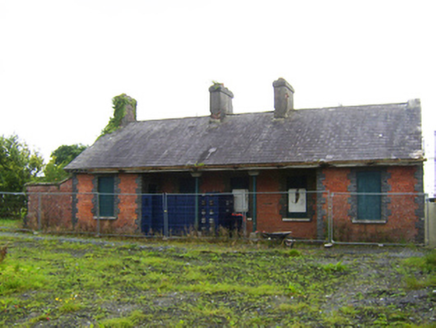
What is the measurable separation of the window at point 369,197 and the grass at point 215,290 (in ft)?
10.3

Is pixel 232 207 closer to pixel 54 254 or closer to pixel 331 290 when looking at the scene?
pixel 54 254

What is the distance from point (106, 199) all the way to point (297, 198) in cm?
844

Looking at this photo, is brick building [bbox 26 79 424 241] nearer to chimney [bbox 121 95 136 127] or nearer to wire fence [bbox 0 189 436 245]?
wire fence [bbox 0 189 436 245]

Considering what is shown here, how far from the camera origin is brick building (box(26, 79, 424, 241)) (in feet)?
52.9

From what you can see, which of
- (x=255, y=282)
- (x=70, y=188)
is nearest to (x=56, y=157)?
(x=70, y=188)

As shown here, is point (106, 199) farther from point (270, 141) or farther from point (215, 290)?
point (215, 290)

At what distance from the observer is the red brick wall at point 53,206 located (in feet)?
69.2

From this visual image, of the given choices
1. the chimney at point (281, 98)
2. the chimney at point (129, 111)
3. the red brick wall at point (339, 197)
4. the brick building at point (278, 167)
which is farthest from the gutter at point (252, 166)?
the chimney at point (129, 111)

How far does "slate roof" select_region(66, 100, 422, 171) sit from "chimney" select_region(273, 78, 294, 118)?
0.38 meters

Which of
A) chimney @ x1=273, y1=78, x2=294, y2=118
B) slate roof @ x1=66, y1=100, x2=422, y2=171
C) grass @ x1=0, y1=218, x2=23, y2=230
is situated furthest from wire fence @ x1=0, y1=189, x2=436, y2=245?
chimney @ x1=273, y1=78, x2=294, y2=118

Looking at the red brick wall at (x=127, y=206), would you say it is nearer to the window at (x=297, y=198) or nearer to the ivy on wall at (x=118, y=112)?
the ivy on wall at (x=118, y=112)

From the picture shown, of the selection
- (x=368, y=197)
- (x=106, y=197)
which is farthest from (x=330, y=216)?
(x=106, y=197)

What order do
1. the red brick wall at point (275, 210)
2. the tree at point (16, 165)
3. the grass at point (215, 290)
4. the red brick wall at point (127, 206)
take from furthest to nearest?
the tree at point (16, 165) < the red brick wall at point (127, 206) < the red brick wall at point (275, 210) < the grass at point (215, 290)

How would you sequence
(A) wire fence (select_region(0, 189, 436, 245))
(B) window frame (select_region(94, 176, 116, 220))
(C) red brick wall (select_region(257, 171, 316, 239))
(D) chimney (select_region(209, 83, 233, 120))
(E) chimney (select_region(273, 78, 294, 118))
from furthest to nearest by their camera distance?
(D) chimney (select_region(209, 83, 233, 120))
(E) chimney (select_region(273, 78, 294, 118))
(B) window frame (select_region(94, 176, 116, 220))
(C) red brick wall (select_region(257, 171, 316, 239))
(A) wire fence (select_region(0, 189, 436, 245))
